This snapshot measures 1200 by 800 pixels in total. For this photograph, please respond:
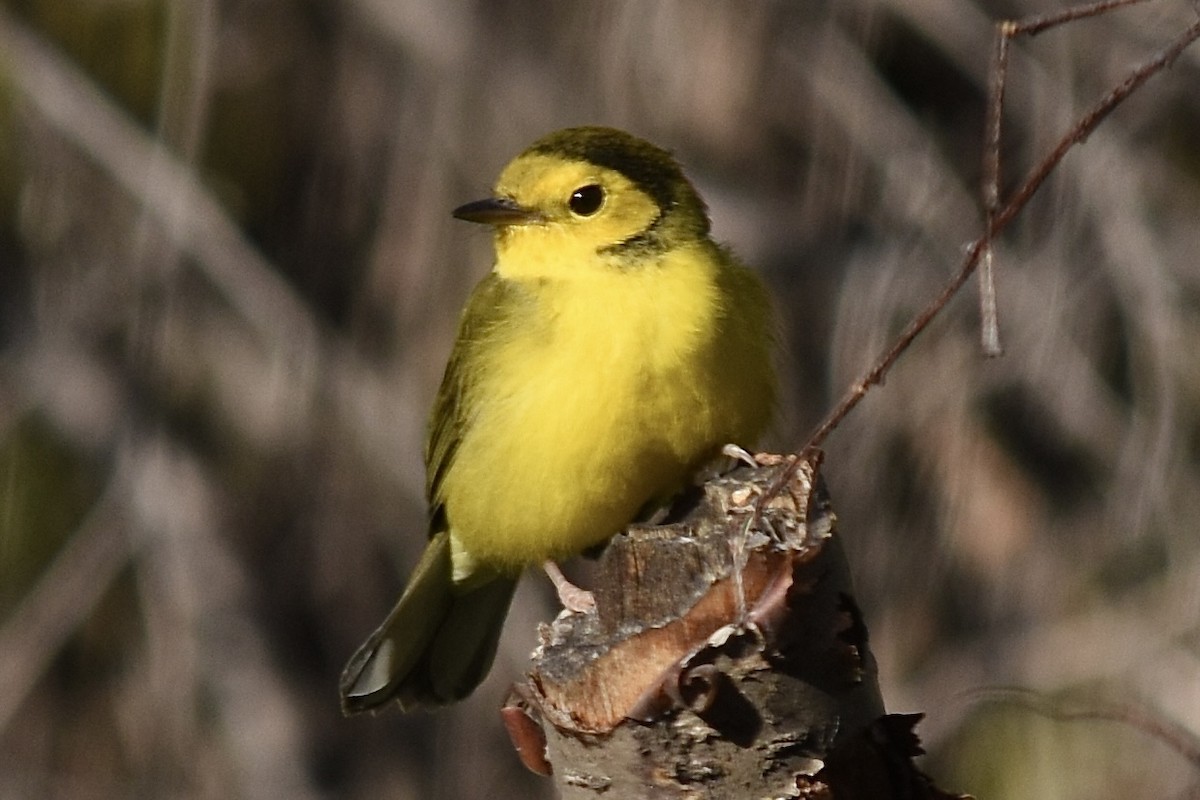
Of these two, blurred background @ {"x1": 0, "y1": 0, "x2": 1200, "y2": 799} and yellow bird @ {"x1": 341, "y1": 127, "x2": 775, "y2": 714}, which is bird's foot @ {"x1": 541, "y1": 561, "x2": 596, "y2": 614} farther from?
blurred background @ {"x1": 0, "y1": 0, "x2": 1200, "y2": 799}

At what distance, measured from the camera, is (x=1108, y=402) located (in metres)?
5.86

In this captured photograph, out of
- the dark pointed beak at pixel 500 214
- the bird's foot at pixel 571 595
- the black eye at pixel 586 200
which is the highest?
the black eye at pixel 586 200

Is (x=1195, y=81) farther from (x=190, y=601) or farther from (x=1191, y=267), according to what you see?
(x=190, y=601)

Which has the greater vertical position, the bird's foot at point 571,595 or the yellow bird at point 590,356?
the yellow bird at point 590,356

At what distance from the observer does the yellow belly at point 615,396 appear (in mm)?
3596

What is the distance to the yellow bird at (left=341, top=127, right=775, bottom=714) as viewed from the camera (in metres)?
3.61

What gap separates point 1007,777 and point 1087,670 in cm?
51

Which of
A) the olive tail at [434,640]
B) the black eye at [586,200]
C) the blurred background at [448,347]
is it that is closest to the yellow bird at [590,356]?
the black eye at [586,200]

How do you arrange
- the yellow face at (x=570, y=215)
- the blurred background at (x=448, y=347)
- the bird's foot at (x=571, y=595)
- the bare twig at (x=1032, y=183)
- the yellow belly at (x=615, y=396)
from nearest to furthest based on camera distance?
the bare twig at (x=1032, y=183) < the bird's foot at (x=571, y=595) < the yellow belly at (x=615, y=396) < the yellow face at (x=570, y=215) < the blurred background at (x=448, y=347)

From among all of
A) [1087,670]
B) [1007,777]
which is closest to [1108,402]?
[1087,670]

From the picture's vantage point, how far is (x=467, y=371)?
413cm

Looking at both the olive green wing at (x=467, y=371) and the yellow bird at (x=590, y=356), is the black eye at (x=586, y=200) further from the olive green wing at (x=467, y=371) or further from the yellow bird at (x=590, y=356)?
the olive green wing at (x=467, y=371)

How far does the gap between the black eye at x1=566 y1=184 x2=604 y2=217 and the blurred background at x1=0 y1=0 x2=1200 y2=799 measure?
1.84 metres

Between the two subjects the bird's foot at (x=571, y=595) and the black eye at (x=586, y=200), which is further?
the black eye at (x=586, y=200)
